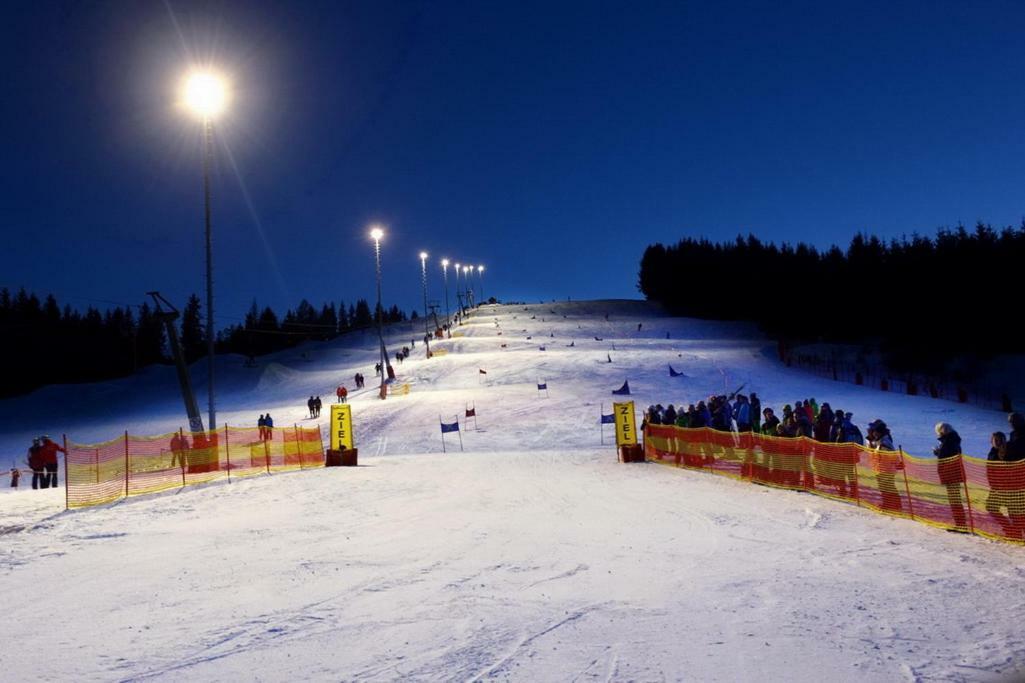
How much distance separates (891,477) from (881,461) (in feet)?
1.36

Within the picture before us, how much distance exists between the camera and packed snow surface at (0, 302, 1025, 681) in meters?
5.69

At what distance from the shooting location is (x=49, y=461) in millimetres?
20766

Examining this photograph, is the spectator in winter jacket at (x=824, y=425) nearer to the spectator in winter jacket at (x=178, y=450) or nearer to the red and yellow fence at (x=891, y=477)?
the red and yellow fence at (x=891, y=477)

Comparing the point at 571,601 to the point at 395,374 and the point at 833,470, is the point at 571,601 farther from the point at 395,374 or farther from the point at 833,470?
the point at 395,374

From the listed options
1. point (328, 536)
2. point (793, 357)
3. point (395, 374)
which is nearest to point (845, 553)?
point (328, 536)

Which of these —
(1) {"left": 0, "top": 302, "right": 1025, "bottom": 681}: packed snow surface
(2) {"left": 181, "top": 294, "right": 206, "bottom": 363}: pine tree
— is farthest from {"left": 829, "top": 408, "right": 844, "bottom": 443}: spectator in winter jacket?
Answer: (2) {"left": 181, "top": 294, "right": 206, "bottom": 363}: pine tree

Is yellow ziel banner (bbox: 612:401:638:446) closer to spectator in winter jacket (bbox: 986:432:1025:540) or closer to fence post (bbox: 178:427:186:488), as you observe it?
fence post (bbox: 178:427:186:488)

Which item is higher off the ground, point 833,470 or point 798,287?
point 798,287

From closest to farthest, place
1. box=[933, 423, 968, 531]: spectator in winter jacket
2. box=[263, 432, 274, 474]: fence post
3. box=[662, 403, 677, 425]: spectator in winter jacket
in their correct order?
box=[933, 423, 968, 531]: spectator in winter jacket
box=[263, 432, 274, 474]: fence post
box=[662, 403, 677, 425]: spectator in winter jacket

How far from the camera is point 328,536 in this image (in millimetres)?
11352

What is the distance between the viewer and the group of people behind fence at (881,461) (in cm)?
956

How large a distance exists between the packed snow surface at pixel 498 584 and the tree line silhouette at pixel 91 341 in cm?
5753

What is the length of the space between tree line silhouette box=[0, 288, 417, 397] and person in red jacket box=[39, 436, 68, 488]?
4596 cm

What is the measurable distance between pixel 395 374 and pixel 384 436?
72.5ft
